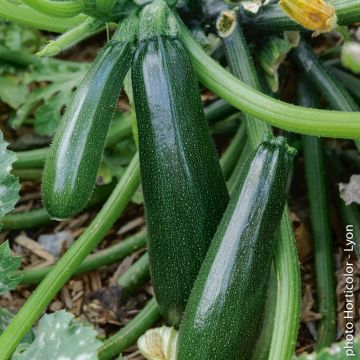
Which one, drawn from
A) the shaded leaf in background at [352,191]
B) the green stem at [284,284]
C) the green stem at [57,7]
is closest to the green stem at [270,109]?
the green stem at [284,284]

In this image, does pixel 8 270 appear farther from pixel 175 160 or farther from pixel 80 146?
pixel 175 160

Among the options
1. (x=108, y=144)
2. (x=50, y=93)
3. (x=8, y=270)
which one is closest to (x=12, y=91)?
(x=50, y=93)

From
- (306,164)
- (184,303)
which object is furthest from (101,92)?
(306,164)

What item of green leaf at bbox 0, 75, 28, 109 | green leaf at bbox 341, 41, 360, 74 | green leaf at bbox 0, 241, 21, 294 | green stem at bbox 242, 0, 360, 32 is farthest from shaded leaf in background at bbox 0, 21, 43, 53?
green leaf at bbox 341, 41, 360, 74

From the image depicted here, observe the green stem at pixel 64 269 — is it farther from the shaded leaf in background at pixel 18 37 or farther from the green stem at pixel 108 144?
the shaded leaf in background at pixel 18 37

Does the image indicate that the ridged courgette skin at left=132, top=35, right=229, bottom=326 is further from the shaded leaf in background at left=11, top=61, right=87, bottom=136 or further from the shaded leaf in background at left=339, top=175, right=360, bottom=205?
the shaded leaf in background at left=11, top=61, right=87, bottom=136

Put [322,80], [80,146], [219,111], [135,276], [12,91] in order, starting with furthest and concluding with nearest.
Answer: [12,91] < [219,111] < [135,276] < [322,80] < [80,146]
